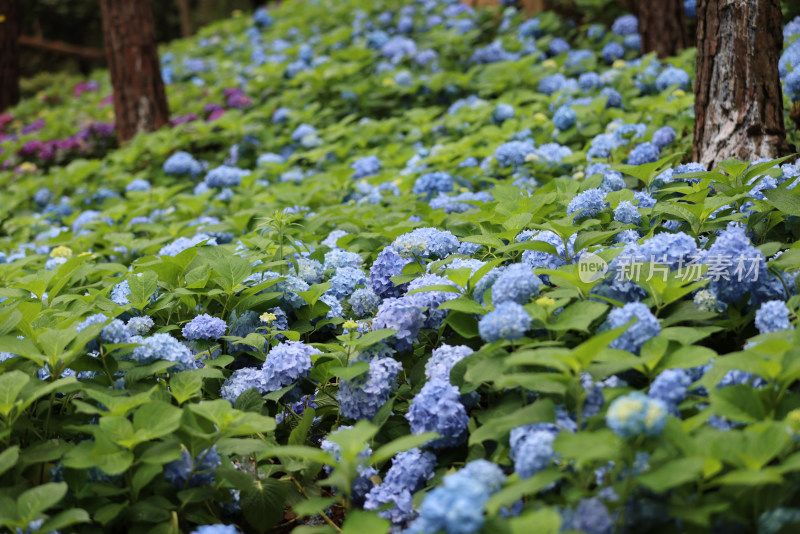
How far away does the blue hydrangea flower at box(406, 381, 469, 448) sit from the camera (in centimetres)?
157

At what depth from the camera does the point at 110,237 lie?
310 centimetres

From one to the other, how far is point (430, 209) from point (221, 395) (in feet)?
4.03

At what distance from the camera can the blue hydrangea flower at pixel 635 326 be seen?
1495 millimetres

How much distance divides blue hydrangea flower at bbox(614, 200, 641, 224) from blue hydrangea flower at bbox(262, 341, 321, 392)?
1.03 metres

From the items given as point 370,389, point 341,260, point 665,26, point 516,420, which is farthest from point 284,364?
point 665,26

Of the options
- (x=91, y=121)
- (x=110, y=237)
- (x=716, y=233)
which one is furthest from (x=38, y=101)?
(x=716, y=233)

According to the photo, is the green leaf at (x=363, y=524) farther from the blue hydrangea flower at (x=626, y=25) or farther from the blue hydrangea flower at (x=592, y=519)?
the blue hydrangea flower at (x=626, y=25)

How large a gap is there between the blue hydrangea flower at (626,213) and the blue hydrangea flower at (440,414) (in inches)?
33.7

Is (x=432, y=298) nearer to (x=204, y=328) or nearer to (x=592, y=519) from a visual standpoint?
(x=204, y=328)

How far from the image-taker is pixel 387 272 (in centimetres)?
216

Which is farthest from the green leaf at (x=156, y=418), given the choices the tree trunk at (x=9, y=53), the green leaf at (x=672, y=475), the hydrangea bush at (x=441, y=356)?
the tree trunk at (x=9, y=53)

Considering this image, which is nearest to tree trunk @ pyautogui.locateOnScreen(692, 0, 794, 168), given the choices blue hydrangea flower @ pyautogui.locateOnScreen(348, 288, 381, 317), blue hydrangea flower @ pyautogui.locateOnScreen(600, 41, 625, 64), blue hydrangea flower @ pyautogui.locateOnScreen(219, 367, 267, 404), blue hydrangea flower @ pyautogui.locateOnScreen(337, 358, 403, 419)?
blue hydrangea flower @ pyautogui.locateOnScreen(348, 288, 381, 317)

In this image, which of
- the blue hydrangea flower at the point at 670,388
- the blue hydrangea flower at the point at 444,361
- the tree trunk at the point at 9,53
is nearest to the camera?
the blue hydrangea flower at the point at 670,388

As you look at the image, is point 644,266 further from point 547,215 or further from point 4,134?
point 4,134
